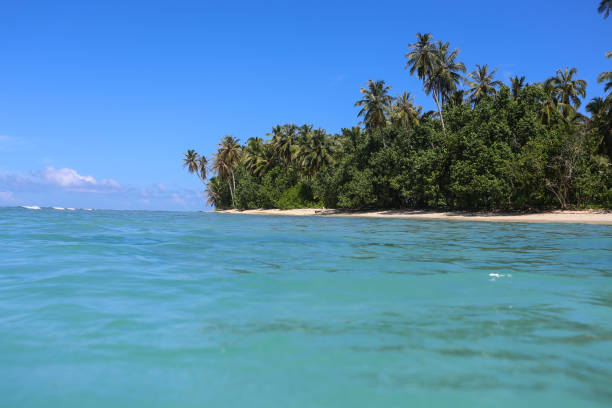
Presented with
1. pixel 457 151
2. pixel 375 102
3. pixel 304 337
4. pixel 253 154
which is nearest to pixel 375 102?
pixel 375 102

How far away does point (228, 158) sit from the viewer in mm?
74688

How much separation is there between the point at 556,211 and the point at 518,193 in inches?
123

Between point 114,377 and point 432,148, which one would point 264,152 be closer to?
point 432,148

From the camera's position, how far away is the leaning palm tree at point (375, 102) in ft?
152

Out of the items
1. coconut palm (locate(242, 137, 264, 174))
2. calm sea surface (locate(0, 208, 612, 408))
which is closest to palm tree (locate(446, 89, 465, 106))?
coconut palm (locate(242, 137, 264, 174))

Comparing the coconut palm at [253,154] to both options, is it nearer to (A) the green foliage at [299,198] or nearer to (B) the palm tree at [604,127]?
(A) the green foliage at [299,198]

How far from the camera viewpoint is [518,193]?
34219mm

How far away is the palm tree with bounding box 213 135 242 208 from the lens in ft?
245

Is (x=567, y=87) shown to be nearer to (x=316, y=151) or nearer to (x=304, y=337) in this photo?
(x=316, y=151)

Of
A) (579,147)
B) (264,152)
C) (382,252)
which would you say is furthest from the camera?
(264,152)

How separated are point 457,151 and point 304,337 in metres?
36.3

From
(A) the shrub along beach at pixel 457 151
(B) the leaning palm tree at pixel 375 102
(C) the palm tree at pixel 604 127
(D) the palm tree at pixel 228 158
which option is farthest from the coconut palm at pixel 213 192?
(C) the palm tree at pixel 604 127

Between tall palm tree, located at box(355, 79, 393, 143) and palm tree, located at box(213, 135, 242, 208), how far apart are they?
3291 centimetres

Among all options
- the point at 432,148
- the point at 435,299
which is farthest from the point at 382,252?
the point at 432,148
